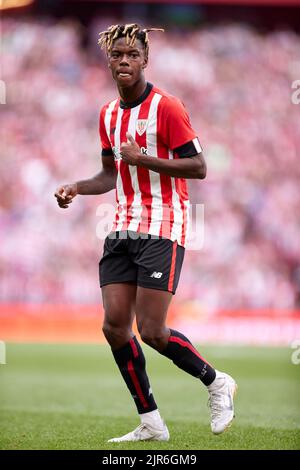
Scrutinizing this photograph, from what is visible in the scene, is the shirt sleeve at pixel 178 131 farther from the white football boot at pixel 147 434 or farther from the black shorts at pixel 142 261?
the white football boot at pixel 147 434

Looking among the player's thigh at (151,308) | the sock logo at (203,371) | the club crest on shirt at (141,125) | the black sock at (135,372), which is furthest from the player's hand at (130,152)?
the sock logo at (203,371)

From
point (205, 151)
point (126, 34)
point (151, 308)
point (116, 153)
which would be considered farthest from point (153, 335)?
point (205, 151)

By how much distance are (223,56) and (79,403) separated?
14.7 meters

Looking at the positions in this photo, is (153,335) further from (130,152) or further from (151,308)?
(130,152)

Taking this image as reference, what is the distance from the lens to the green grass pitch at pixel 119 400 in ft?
18.5

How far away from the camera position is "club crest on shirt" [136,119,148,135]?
18.4 feet

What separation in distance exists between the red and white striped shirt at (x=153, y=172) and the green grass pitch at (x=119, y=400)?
139 centimetres

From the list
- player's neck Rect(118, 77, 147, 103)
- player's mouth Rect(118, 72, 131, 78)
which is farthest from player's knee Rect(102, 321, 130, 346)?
player's mouth Rect(118, 72, 131, 78)

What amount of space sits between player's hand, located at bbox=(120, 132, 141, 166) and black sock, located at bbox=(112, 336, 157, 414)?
3.85 feet

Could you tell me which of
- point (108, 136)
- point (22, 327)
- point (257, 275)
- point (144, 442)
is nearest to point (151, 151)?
point (108, 136)

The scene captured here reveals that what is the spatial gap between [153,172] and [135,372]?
1299 millimetres

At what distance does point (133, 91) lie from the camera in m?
5.67

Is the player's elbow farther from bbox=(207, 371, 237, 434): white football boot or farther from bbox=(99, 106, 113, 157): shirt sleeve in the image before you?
bbox=(207, 371, 237, 434): white football boot

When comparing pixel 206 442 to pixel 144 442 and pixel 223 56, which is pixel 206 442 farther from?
pixel 223 56
